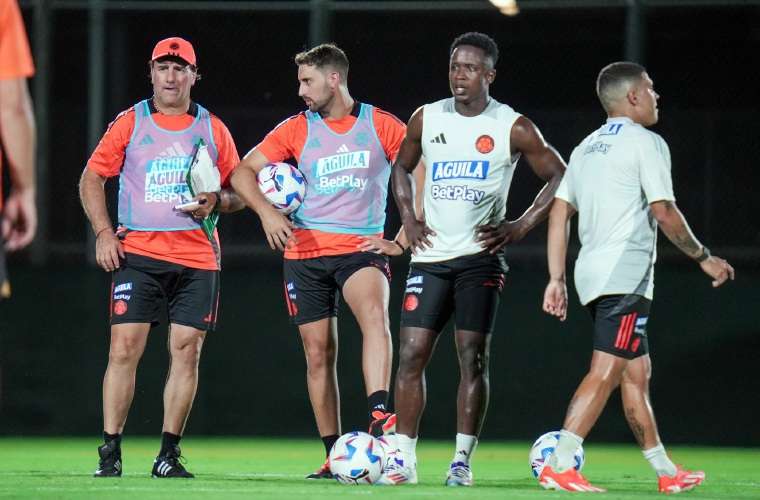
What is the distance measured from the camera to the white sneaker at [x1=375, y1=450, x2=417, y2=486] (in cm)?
722

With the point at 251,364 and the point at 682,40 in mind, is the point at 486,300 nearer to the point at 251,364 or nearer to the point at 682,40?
the point at 251,364

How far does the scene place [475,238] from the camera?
7.39 metres

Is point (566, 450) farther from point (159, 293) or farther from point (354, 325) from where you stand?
point (354, 325)

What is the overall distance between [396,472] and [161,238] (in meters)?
1.81

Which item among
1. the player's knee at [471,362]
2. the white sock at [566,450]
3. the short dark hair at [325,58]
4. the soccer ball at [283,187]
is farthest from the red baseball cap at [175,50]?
the white sock at [566,450]

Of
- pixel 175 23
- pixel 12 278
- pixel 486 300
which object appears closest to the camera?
pixel 486 300

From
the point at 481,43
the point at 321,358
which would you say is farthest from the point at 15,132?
the point at 321,358

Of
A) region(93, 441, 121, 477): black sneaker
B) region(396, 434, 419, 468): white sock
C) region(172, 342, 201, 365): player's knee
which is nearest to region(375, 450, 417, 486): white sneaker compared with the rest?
region(396, 434, 419, 468): white sock

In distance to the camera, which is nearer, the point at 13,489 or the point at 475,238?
the point at 13,489

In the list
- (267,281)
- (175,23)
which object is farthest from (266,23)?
(267,281)

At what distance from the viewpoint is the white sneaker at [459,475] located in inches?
282

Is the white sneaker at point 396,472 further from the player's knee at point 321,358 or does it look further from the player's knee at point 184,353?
the player's knee at point 184,353

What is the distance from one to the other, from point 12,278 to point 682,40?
7230 mm

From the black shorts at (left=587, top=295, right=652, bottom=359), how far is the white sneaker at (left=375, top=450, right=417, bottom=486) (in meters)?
1.24
